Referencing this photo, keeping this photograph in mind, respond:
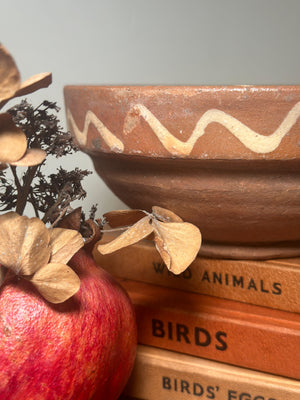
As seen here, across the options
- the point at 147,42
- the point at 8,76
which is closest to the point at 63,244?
the point at 8,76

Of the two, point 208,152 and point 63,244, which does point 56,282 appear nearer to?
point 63,244

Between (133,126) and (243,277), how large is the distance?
0.20 meters

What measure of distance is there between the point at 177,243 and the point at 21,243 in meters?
0.12

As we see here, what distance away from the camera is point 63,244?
1.48ft

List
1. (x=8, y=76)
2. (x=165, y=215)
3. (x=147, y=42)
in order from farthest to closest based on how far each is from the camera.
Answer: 1. (x=147, y=42)
2. (x=165, y=215)
3. (x=8, y=76)

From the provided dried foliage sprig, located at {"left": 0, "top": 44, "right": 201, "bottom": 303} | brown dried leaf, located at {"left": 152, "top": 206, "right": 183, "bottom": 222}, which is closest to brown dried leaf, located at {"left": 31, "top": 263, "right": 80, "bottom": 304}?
dried foliage sprig, located at {"left": 0, "top": 44, "right": 201, "bottom": 303}

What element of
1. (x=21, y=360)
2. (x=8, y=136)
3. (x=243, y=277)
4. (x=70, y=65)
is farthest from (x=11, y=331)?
(x=70, y=65)

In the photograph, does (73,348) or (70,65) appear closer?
(73,348)

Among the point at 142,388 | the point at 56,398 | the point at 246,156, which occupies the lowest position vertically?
the point at 142,388

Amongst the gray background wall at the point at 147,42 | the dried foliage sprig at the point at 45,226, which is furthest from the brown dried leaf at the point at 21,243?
the gray background wall at the point at 147,42

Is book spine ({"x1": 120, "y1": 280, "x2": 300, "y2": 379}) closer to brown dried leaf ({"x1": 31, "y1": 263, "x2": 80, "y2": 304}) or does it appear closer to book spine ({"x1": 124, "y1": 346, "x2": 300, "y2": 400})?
book spine ({"x1": 124, "y1": 346, "x2": 300, "y2": 400})

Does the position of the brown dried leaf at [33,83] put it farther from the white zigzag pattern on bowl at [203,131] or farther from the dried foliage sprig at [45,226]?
the white zigzag pattern on bowl at [203,131]

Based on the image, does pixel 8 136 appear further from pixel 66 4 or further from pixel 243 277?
pixel 66 4

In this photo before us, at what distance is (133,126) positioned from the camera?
1.73 ft
